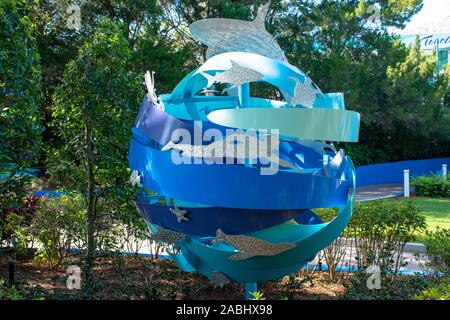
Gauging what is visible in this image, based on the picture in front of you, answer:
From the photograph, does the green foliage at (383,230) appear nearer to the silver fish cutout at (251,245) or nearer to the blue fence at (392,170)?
the silver fish cutout at (251,245)

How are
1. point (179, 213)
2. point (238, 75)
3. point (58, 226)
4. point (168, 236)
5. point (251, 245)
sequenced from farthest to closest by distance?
point (58, 226), point (168, 236), point (179, 213), point (238, 75), point (251, 245)

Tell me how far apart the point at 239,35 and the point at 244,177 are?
2.26 m

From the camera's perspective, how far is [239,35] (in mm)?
6805

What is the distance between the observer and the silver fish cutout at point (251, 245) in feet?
18.6

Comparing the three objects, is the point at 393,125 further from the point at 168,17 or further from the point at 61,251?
the point at 61,251

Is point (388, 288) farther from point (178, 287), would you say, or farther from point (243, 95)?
point (243, 95)

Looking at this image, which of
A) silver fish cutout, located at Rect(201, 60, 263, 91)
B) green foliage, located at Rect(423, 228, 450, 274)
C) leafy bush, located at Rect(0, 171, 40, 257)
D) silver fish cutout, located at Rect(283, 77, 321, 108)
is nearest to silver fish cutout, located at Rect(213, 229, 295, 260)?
silver fish cutout, located at Rect(283, 77, 321, 108)

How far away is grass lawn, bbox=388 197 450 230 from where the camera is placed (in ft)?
42.2

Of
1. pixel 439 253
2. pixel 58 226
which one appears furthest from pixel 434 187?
pixel 58 226

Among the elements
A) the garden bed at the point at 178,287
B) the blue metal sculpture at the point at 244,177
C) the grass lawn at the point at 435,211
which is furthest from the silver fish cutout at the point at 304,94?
the grass lawn at the point at 435,211

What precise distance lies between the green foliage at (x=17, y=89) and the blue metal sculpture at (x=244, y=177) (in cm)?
162

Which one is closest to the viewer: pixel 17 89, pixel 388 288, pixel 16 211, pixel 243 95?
pixel 243 95

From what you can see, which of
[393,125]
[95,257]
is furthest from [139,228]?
[393,125]
